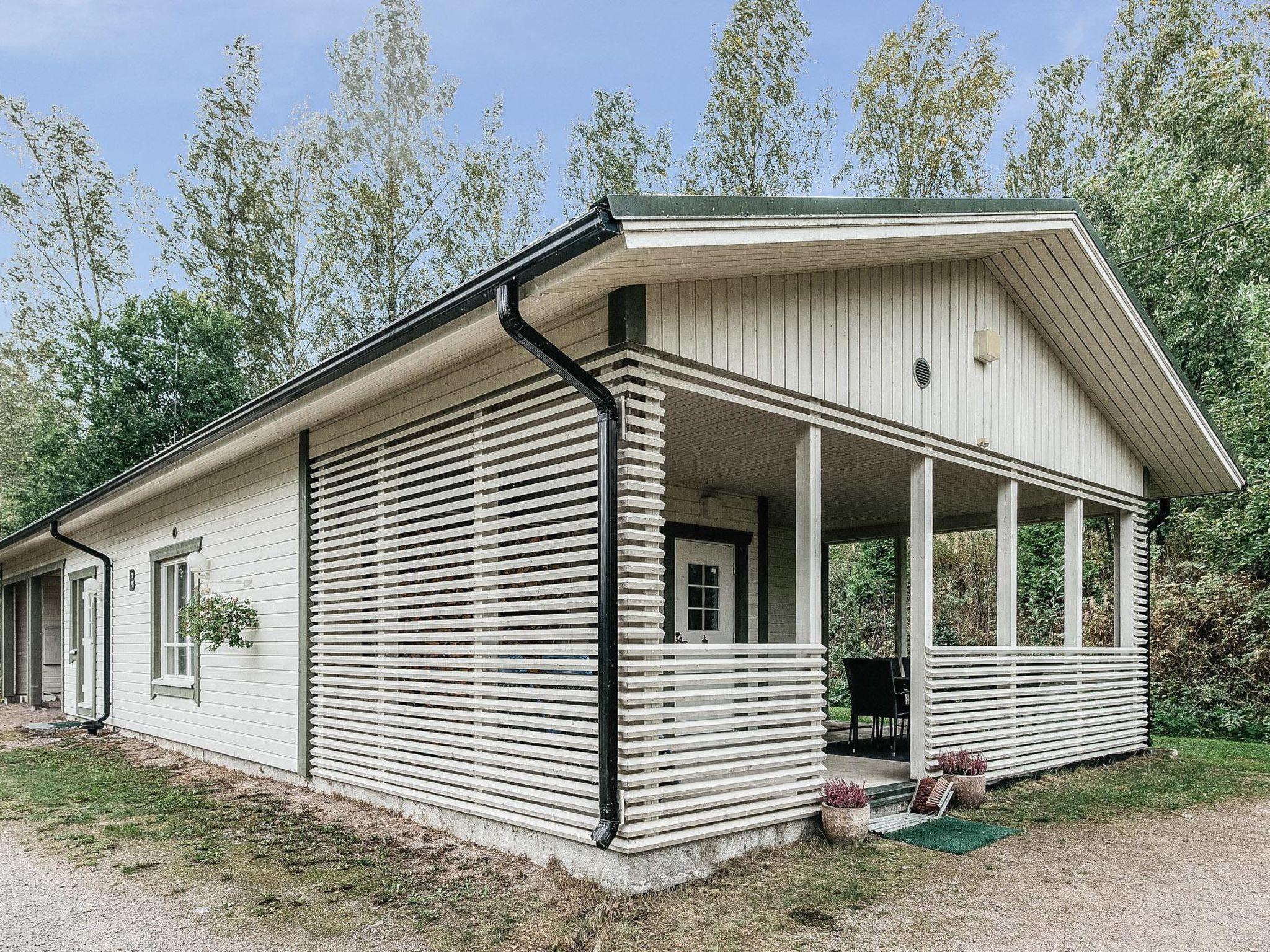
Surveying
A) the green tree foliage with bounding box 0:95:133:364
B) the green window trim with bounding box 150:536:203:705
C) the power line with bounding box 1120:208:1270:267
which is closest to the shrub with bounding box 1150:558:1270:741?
the power line with bounding box 1120:208:1270:267

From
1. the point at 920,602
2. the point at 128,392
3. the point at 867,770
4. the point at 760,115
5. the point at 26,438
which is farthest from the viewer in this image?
the point at 26,438

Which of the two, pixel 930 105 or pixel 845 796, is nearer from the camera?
pixel 845 796

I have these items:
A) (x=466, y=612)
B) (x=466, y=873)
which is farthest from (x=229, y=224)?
(x=466, y=873)

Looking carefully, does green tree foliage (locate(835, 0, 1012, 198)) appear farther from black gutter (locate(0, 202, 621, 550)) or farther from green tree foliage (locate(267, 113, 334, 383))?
black gutter (locate(0, 202, 621, 550))

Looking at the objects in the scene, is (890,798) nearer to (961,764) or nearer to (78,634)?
(961,764)

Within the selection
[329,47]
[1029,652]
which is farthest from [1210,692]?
[329,47]

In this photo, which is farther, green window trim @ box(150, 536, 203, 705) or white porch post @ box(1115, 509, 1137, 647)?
green window trim @ box(150, 536, 203, 705)

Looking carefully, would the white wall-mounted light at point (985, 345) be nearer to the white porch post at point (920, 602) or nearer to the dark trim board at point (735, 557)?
the white porch post at point (920, 602)

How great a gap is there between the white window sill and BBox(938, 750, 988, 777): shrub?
6.63 meters

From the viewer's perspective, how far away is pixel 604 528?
4055 mm

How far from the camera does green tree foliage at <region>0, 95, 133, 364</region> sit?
19953mm

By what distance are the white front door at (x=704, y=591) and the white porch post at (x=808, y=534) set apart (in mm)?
3146

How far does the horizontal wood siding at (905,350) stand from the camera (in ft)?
15.1

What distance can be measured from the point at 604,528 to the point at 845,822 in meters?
2.19
